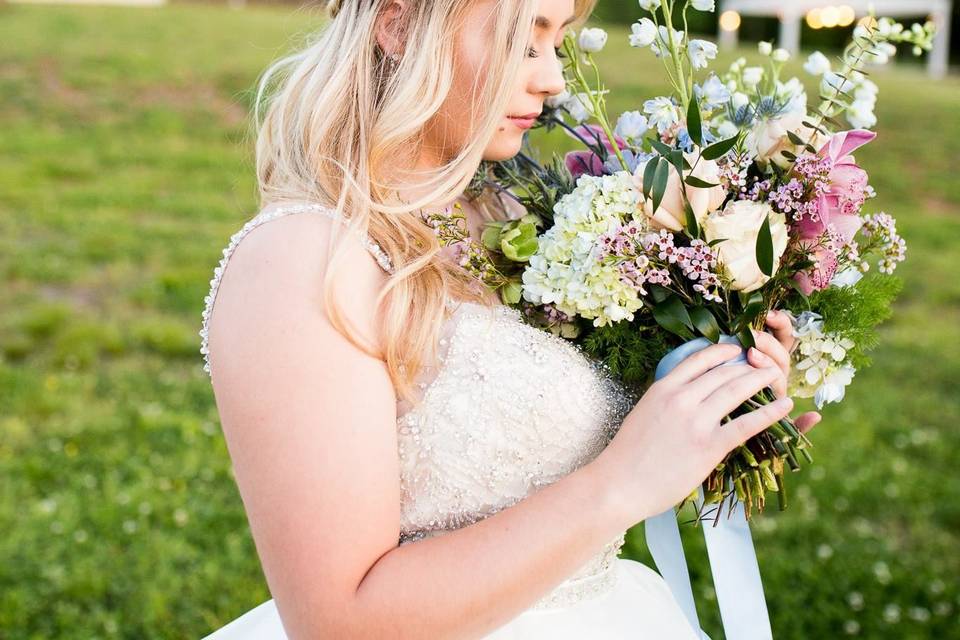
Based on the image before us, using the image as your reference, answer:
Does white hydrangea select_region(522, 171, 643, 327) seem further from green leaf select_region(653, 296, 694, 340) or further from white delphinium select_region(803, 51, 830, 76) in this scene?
white delphinium select_region(803, 51, 830, 76)

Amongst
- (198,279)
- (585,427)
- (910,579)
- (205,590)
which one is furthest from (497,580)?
(198,279)

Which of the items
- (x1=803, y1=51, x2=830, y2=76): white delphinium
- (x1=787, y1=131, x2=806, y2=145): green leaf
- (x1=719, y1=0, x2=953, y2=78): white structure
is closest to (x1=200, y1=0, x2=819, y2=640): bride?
(x1=787, y1=131, x2=806, y2=145): green leaf

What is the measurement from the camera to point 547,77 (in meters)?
1.83

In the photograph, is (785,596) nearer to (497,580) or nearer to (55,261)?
(497,580)

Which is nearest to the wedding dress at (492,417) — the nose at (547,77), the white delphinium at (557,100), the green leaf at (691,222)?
the green leaf at (691,222)

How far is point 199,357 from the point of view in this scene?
6004mm

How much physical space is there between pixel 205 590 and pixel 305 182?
103 inches

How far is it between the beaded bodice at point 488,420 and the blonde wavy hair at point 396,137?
0.06 meters

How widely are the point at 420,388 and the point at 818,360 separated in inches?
31.2

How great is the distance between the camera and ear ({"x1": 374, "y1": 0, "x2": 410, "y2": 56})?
1.82 m

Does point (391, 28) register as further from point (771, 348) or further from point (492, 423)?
point (771, 348)

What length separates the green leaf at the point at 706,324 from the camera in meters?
1.71

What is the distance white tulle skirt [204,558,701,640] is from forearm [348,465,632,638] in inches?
11.5

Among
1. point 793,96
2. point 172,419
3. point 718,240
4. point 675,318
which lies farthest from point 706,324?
point 172,419
